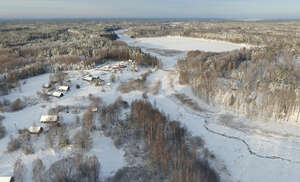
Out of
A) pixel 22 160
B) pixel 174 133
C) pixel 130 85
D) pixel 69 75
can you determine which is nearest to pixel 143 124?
pixel 174 133

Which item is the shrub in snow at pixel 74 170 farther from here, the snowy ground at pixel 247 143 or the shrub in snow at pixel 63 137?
the snowy ground at pixel 247 143

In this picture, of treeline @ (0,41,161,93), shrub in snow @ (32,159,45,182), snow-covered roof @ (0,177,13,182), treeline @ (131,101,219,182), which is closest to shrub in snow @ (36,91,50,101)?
treeline @ (0,41,161,93)

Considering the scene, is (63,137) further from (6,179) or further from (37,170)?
(6,179)

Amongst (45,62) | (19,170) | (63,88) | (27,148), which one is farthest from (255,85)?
(45,62)

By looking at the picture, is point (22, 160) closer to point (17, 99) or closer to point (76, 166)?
point (76, 166)

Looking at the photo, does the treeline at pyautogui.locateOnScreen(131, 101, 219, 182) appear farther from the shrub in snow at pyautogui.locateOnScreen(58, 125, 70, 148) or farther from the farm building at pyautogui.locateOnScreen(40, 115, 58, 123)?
the farm building at pyautogui.locateOnScreen(40, 115, 58, 123)

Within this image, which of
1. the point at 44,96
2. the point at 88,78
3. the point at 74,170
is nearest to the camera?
the point at 74,170

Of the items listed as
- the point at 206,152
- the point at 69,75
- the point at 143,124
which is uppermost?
the point at 69,75

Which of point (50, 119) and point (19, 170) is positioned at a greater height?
point (50, 119)
